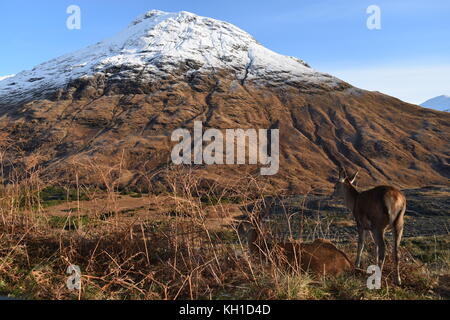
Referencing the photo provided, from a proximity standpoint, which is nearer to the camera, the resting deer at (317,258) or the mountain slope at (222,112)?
the resting deer at (317,258)

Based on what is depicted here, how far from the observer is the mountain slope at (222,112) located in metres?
55.8

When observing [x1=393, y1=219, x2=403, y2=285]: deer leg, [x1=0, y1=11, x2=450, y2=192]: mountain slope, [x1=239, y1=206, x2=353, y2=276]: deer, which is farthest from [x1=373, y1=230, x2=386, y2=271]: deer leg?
[x1=0, y1=11, x2=450, y2=192]: mountain slope

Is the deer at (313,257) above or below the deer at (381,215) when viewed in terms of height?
below

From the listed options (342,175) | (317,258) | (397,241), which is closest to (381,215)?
(397,241)

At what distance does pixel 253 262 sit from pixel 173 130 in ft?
184

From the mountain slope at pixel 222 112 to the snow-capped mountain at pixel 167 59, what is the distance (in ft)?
1.30

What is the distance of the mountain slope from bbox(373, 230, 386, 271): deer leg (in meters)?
40.1

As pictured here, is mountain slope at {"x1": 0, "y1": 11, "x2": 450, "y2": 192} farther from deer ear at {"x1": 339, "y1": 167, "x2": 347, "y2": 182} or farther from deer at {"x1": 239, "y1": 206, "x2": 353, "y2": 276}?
deer at {"x1": 239, "y1": 206, "x2": 353, "y2": 276}

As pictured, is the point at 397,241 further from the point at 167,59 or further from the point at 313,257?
the point at 167,59

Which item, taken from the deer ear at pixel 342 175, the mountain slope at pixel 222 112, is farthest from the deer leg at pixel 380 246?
the mountain slope at pixel 222 112

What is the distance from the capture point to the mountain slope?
5578 centimetres

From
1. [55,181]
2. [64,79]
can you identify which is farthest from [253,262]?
[64,79]

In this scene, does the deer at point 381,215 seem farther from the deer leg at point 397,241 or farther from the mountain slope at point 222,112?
the mountain slope at point 222,112
